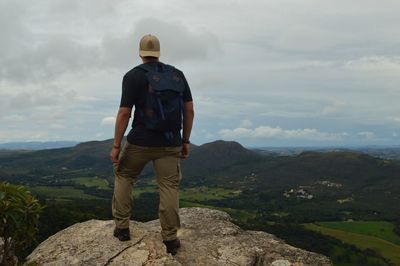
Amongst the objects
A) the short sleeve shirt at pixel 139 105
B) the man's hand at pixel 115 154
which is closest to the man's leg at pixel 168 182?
the short sleeve shirt at pixel 139 105

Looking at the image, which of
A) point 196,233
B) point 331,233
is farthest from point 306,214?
point 196,233

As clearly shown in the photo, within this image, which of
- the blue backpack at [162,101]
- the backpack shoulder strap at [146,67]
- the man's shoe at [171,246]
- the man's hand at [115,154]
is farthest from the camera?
the man's shoe at [171,246]

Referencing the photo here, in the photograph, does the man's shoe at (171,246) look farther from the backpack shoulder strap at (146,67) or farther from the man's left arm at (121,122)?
the backpack shoulder strap at (146,67)

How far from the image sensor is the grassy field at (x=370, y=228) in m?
149

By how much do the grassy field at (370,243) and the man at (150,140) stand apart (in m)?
112

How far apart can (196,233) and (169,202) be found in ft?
7.46

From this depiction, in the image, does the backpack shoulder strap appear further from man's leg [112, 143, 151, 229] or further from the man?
man's leg [112, 143, 151, 229]

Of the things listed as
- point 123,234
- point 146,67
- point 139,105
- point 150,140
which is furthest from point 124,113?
point 123,234

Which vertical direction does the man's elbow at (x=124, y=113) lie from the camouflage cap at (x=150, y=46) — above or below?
below

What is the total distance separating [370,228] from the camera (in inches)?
6339

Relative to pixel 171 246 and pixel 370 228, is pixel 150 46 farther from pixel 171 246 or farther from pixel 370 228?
pixel 370 228

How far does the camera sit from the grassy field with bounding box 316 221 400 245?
149 m

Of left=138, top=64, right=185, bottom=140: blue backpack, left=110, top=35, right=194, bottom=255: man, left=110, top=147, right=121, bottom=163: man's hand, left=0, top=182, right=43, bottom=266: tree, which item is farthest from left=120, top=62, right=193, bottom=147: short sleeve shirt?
left=0, top=182, right=43, bottom=266: tree

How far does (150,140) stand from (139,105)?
761 mm
